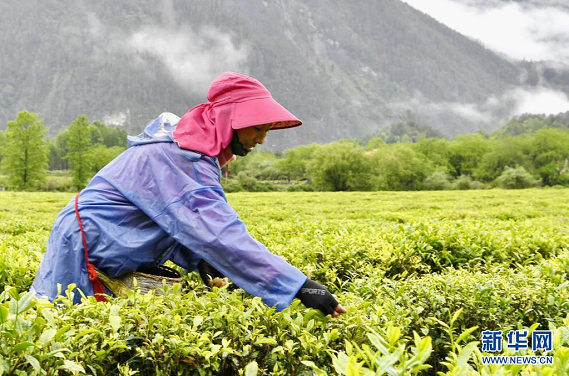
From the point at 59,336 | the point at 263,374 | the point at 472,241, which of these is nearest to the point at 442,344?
the point at 263,374

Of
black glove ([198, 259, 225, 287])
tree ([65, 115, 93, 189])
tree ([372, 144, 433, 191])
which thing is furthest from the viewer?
tree ([372, 144, 433, 191])

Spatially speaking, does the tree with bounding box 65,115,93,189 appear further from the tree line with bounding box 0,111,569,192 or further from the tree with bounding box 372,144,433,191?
the tree with bounding box 372,144,433,191

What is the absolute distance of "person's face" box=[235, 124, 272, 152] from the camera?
2.94 meters

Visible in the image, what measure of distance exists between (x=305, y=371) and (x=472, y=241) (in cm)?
369

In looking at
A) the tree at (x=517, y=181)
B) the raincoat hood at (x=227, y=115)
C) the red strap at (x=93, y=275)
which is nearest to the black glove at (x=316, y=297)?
the raincoat hood at (x=227, y=115)

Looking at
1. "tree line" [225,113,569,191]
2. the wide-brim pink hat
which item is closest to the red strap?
the wide-brim pink hat

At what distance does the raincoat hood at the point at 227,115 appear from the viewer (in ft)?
9.16

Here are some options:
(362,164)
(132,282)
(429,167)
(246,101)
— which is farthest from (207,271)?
(429,167)

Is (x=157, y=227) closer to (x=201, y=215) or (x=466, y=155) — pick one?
(x=201, y=215)

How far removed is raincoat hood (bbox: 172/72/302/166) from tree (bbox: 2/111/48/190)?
49570mm

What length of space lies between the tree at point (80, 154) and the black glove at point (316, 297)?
173ft

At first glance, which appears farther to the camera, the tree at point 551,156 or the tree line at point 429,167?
the tree at point 551,156

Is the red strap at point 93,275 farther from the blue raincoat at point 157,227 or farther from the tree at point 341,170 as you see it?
the tree at point 341,170

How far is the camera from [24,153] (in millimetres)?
46312
